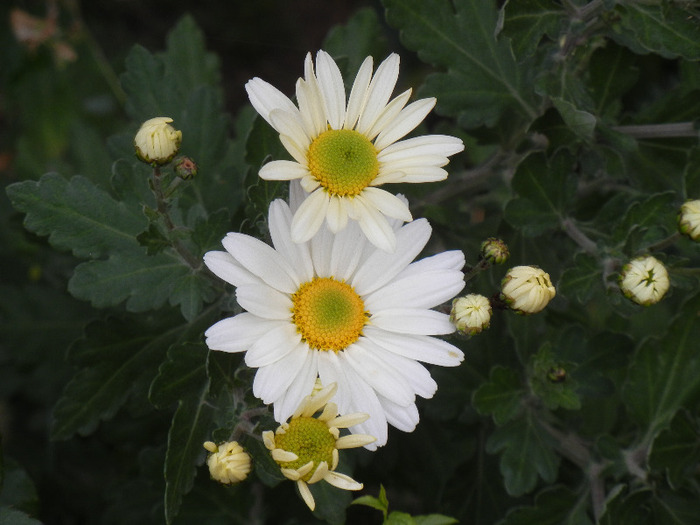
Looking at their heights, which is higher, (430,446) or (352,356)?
(352,356)

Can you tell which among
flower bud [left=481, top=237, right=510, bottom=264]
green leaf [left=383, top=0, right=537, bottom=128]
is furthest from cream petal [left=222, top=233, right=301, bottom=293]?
green leaf [left=383, top=0, right=537, bottom=128]

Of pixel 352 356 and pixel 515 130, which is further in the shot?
pixel 515 130

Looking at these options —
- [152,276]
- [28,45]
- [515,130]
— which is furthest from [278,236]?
[28,45]

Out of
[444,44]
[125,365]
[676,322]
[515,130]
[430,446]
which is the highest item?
[444,44]

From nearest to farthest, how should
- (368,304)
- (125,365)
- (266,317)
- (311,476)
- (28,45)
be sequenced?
(311,476) < (266,317) < (368,304) < (125,365) < (28,45)

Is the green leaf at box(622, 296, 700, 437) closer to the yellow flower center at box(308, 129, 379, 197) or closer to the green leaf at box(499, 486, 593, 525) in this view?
the green leaf at box(499, 486, 593, 525)

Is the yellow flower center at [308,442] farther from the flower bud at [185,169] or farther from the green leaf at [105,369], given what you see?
the green leaf at [105,369]

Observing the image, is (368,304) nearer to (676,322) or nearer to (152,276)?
Result: (152,276)
